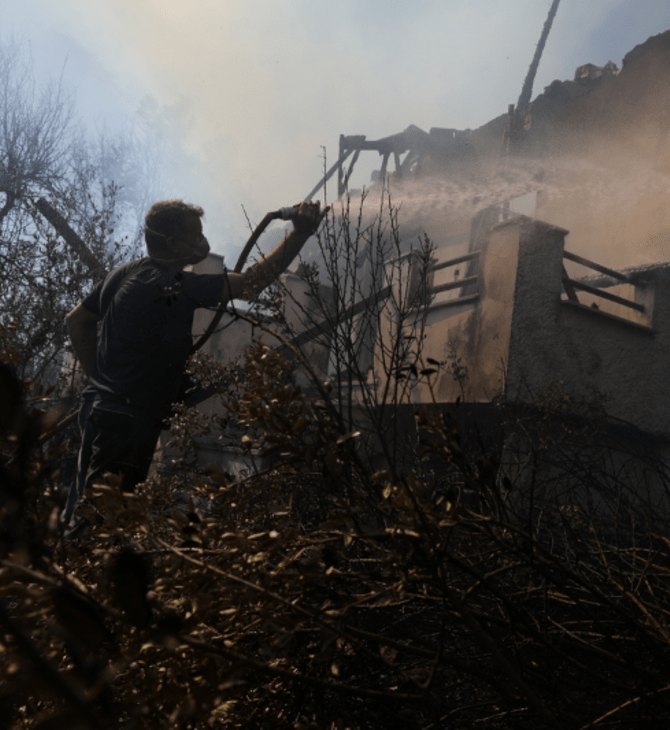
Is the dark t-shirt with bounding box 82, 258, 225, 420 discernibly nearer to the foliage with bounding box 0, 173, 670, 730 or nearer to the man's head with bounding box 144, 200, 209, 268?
the man's head with bounding box 144, 200, 209, 268

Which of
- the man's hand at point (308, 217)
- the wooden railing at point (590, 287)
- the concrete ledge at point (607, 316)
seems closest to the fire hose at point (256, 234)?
the man's hand at point (308, 217)

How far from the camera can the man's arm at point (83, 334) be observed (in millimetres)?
3723

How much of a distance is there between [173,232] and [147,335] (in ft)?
2.02

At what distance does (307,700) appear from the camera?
52.4 inches

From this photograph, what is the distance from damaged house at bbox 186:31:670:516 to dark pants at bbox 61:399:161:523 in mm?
1152

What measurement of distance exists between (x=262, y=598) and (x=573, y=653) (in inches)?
39.3

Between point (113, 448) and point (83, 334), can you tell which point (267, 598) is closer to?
point (113, 448)

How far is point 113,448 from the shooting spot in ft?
10.5

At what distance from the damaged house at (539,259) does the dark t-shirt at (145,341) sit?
0.65m

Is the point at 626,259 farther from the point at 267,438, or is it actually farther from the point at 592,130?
the point at 267,438

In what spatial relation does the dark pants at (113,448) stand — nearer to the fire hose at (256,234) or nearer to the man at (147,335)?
the man at (147,335)

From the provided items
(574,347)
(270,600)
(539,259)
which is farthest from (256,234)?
(574,347)

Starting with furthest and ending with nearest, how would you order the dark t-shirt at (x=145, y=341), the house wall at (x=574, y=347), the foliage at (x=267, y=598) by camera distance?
the house wall at (x=574, y=347) < the dark t-shirt at (x=145, y=341) < the foliage at (x=267, y=598)

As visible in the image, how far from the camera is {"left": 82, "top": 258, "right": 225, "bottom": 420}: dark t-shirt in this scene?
332cm
